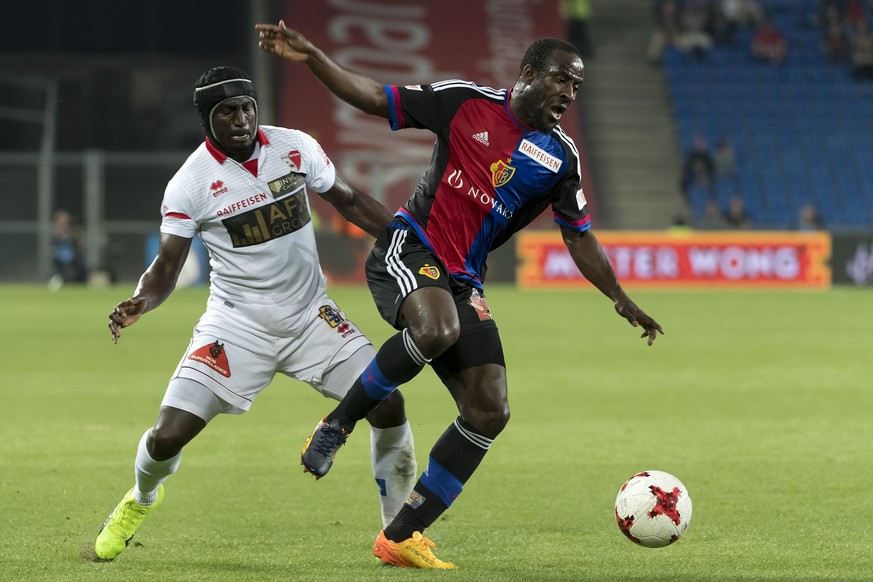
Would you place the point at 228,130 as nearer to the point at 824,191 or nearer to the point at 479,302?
the point at 479,302

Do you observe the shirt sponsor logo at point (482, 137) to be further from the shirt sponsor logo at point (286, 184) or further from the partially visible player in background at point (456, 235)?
the shirt sponsor logo at point (286, 184)

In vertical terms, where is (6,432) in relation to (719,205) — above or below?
above

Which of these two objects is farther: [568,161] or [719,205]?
[719,205]

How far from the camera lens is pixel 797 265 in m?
26.5

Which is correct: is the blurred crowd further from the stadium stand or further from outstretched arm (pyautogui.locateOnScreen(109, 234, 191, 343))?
outstretched arm (pyautogui.locateOnScreen(109, 234, 191, 343))

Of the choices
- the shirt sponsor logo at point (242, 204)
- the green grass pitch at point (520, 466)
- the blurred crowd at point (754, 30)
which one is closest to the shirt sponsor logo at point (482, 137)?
the shirt sponsor logo at point (242, 204)

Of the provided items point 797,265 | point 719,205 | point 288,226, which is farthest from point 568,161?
point 719,205

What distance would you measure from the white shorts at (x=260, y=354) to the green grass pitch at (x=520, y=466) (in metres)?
0.77

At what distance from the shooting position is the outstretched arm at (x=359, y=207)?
242 inches

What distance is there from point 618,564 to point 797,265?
21739mm

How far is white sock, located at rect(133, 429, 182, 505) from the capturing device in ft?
19.1

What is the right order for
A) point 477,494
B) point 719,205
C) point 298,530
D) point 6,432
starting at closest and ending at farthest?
1. point 298,530
2. point 477,494
3. point 6,432
4. point 719,205

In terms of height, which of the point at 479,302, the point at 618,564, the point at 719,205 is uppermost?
the point at 479,302

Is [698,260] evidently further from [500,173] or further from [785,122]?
[500,173]
